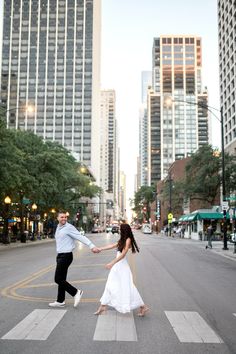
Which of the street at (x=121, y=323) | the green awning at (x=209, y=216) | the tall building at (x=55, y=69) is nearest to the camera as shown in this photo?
the street at (x=121, y=323)

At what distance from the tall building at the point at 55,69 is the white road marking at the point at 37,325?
513ft

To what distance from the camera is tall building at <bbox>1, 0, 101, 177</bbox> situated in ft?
550

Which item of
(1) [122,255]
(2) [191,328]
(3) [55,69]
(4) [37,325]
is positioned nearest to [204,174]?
(1) [122,255]

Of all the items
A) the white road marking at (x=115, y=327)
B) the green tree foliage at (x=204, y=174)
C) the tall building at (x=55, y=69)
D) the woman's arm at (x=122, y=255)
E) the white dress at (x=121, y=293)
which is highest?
the tall building at (x=55, y=69)

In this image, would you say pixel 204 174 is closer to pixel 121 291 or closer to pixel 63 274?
pixel 63 274

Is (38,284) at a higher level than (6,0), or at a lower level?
lower

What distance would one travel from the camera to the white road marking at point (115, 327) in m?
6.07

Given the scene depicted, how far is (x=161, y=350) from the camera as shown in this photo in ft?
18.2

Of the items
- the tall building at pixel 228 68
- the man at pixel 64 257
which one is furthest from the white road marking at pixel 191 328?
the tall building at pixel 228 68

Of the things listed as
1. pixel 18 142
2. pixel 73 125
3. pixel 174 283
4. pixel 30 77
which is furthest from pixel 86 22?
pixel 174 283

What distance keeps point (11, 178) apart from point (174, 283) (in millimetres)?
20616

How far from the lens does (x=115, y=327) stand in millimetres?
6668

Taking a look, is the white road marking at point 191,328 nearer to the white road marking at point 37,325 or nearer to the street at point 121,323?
the street at point 121,323

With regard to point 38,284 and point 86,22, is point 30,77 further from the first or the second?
point 38,284
